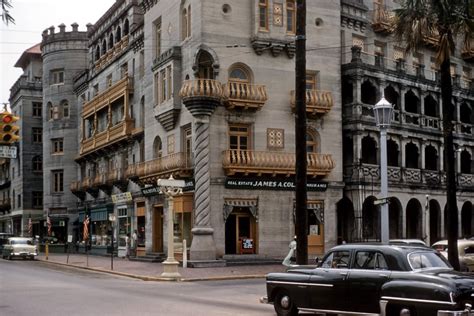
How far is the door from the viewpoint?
1629 inches

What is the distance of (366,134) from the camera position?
3975 cm

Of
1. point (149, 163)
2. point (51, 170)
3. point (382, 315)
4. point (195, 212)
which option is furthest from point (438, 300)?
point (51, 170)

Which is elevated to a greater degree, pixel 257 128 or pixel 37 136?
pixel 37 136

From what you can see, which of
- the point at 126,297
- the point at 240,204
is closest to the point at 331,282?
the point at 126,297

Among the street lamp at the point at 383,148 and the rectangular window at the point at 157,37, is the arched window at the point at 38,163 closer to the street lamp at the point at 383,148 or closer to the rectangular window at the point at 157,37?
the rectangular window at the point at 157,37

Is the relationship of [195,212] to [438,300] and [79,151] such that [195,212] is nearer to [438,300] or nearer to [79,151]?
[438,300]

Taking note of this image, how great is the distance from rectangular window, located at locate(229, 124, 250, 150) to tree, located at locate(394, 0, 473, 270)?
13470mm

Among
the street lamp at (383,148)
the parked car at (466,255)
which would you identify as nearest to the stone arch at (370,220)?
the parked car at (466,255)

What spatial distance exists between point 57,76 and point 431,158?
112 ft

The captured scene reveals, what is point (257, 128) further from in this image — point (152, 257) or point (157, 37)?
point (152, 257)

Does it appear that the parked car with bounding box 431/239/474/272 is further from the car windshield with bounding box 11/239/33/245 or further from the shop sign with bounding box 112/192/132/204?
the car windshield with bounding box 11/239/33/245

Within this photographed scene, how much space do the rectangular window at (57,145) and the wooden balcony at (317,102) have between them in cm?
3129

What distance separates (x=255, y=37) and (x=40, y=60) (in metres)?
42.6

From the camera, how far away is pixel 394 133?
41.4 m
